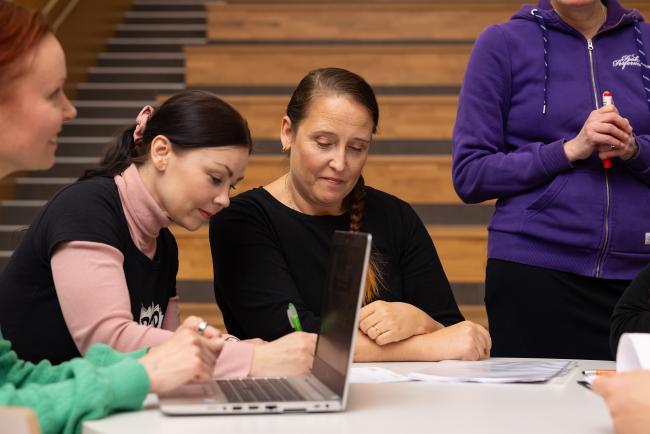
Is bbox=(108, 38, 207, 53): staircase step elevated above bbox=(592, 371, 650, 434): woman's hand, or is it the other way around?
bbox=(108, 38, 207, 53): staircase step

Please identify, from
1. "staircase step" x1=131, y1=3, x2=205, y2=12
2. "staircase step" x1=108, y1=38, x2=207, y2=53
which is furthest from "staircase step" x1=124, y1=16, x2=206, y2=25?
"staircase step" x1=108, y1=38, x2=207, y2=53

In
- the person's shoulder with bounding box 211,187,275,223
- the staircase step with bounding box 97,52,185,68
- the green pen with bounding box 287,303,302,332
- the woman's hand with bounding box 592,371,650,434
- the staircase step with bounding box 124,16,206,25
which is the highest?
the staircase step with bounding box 124,16,206,25

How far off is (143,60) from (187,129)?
3619 millimetres

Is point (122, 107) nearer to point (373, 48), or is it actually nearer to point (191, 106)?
point (373, 48)

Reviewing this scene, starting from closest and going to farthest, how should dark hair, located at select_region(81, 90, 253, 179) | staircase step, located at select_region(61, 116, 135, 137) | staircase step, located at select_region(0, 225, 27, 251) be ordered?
1. dark hair, located at select_region(81, 90, 253, 179)
2. staircase step, located at select_region(0, 225, 27, 251)
3. staircase step, located at select_region(61, 116, 135, 137)

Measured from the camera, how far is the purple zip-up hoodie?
1.86 meters

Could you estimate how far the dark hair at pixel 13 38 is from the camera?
112cm

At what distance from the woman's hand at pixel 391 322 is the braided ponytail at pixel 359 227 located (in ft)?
0.44

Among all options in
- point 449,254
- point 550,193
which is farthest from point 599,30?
point 449,254

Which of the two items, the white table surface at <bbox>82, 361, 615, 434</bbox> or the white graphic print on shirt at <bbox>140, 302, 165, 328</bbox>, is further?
the white graphic print on shirt at <bbox>140, 302, 165, 328</bbox>

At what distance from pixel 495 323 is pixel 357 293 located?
0.92 meters

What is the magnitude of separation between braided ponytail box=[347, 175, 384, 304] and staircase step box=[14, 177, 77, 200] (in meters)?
2.61

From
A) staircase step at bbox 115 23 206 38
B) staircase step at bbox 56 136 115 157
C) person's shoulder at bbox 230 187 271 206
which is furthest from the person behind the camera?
staircase step at bbox 115 23 206 38

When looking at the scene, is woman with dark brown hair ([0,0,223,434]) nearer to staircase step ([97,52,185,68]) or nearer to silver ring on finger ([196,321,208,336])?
silver ring on finger ([196,321,208,336])
